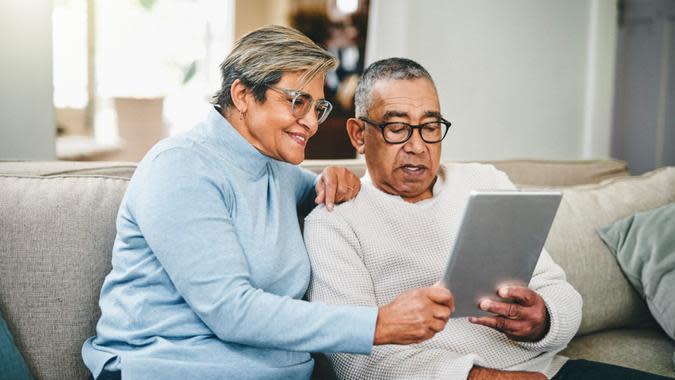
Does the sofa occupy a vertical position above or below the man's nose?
below

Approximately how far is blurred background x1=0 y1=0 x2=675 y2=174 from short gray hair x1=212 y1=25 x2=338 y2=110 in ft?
4.01

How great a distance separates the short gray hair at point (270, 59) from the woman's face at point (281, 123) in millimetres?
15

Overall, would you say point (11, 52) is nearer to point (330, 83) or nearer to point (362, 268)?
point (362, 268)

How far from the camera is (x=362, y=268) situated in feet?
4.97

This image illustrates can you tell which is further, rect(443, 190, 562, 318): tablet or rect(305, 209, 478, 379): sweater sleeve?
rect(305, 209, 478, 379): sweater sleeve

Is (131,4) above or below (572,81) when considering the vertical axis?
above

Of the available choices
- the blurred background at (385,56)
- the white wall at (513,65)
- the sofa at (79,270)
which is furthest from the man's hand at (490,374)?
the white wall at (513,65)

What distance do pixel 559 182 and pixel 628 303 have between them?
50cm

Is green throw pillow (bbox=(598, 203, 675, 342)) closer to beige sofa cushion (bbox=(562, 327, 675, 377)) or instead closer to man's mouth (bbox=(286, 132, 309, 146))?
beige sofa cushion (bbox=(562, 327, 675, 377))

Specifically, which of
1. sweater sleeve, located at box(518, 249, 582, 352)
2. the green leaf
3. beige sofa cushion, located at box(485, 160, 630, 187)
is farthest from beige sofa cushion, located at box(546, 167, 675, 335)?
the green leaf

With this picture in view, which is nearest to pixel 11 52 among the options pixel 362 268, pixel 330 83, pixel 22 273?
pixel 22 273

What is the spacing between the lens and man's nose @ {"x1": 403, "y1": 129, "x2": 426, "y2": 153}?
1.62 metres

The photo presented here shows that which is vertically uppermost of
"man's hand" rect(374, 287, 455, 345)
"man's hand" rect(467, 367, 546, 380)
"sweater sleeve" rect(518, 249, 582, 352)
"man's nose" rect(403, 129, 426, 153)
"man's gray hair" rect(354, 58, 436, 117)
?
"man's gray hair" rect(354, 58, 436, 117)

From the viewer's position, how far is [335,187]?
1.61 m
